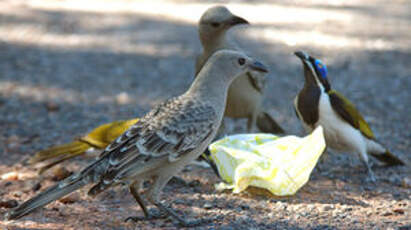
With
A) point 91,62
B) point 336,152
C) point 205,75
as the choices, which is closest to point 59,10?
point 91,62

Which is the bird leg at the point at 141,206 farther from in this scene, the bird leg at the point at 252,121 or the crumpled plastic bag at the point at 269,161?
the bird leg at the point at 252,121

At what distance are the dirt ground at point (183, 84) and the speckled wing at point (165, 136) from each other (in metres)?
0.54

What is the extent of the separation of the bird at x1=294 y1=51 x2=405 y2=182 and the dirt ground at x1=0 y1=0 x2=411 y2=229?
12.9 inches

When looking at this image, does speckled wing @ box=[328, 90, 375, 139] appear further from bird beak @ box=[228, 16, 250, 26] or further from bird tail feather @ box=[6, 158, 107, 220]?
bird tail feather @ box=[6, 158, 107, 220]

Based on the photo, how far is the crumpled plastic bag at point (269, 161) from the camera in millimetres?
5645

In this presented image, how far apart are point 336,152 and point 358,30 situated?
610cm

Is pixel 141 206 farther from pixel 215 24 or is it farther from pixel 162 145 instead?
pixel 215 24

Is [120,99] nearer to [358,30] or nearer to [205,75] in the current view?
[205,75]

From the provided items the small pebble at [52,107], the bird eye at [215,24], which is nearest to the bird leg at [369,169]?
the bird eye at [215,24]

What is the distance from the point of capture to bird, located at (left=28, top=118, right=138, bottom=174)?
20.7 feet

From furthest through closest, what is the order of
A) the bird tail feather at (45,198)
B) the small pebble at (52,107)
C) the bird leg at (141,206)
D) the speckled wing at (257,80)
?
the small pebble at (52,107), the speckled wing at (257,80), the bird leg at (141,206), the bird tail feather at (45,198)

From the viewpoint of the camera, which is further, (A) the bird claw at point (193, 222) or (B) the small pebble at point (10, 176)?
(B) the small pebble at point (10, 176)

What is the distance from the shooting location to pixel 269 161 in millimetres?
5891

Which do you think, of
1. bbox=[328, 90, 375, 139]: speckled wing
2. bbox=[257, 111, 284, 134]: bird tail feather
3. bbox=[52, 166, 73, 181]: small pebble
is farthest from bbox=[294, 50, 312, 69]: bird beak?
bbox=[52, 166, 73, 181]: small pebble
